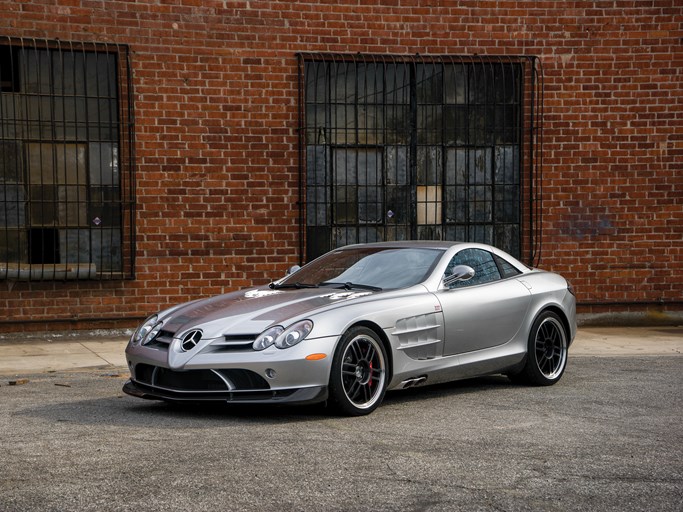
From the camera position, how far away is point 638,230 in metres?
14.8

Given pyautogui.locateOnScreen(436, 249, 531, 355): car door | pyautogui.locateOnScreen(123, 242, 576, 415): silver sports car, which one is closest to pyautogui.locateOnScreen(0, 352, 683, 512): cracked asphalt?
pyautogui.locateOnScreen(123, 242, 576, 415): silver sports car

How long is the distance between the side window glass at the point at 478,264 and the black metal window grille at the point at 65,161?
5592 millimetres

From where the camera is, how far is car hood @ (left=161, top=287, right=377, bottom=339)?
7.47 metres

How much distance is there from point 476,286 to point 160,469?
387cm

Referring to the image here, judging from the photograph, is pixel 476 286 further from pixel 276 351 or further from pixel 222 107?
pixel 222 107

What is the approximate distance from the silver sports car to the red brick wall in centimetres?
452

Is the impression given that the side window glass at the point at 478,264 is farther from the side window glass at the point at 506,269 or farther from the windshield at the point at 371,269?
the windshield at the point at 371,269

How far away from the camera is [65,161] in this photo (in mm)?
13258

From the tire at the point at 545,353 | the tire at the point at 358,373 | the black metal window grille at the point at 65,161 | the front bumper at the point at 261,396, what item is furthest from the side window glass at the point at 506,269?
the black metal window grille at the point at 65,161

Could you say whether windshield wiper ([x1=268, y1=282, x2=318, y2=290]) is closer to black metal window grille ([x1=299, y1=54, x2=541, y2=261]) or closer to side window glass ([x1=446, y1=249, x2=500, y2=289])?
side window glass ([x1=446, y1=249, x2=500, y2=289])

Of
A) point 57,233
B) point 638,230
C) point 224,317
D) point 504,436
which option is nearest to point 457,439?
point 504,436

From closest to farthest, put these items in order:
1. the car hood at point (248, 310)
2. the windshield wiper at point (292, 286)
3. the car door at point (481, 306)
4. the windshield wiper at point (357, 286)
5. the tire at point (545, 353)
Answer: the car hood at point (248, 310) → the windshield wiper at point (357, 286) → the car door at point (481, 306) → the windshield wiper at point (292, 286) → the tire at point (545, 353)

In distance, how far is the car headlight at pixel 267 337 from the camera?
7.30 metres

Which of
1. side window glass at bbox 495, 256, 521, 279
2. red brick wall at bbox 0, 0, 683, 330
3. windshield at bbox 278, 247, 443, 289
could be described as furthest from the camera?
red brick wall at bbox 0, 0, 683, 330
